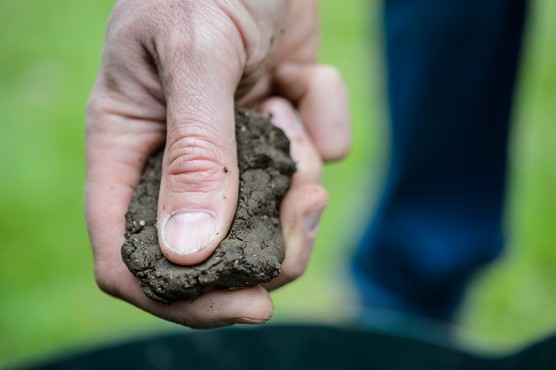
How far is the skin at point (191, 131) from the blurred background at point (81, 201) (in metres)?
0.73

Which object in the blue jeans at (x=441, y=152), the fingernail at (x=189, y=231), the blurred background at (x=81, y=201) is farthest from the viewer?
the blurred background at (x=81, y=201)

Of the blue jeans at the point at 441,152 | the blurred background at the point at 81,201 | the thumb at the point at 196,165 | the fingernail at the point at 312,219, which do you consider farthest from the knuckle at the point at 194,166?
the blue jeans at the point at 441,152

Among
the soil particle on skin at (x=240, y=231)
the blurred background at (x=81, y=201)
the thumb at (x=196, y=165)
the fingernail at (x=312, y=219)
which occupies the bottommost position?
the blurred background at (x=81, y=201)

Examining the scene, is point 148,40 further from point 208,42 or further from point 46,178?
point 46,178

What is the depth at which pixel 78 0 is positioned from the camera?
471cm

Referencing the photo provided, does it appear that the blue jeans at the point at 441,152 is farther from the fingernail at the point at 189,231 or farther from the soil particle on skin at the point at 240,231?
the fingernail at the point at 189,231

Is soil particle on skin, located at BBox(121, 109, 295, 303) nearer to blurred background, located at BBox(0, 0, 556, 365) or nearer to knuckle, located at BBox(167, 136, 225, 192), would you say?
knuckle, located at BBox(167, 136, 225, 192)

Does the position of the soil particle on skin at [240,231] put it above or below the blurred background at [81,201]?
above

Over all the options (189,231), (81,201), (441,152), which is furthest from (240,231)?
(81,201)

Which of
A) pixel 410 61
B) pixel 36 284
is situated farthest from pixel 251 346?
pixel 36 284

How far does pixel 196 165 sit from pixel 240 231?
0.16 m

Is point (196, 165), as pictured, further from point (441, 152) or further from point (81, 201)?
point (81, 201)

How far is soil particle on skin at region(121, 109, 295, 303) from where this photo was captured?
1.16 m

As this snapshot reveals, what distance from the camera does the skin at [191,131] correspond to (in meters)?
1.21
